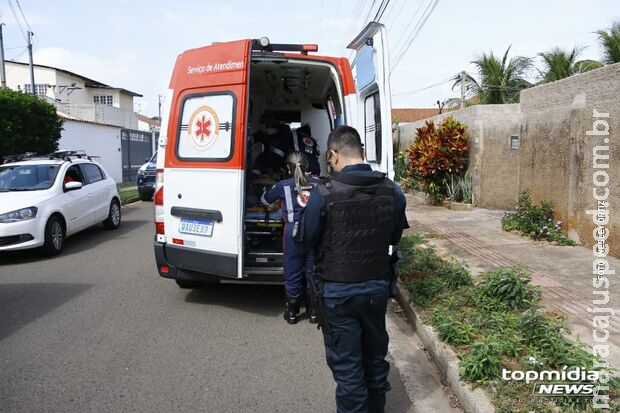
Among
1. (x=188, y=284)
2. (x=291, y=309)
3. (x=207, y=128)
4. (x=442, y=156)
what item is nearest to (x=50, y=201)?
(x=188, y=284)

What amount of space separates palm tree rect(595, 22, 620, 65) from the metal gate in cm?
2017

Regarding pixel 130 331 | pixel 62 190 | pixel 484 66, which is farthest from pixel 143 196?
pixel 484 66

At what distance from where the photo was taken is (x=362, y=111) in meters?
5.72

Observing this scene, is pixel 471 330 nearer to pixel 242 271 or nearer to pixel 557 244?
pixel 242 271

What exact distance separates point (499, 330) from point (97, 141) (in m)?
21.6

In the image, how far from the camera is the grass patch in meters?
3.35

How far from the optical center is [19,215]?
25.4ft

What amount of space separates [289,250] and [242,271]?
52 cm

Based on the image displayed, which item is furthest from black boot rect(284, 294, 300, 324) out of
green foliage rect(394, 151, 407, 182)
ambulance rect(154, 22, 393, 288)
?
green foliage rect(394, 151, 407, 182)

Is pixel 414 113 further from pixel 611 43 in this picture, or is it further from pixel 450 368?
pixel 450 368

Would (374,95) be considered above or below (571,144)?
above

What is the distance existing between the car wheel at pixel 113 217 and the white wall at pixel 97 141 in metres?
9.97

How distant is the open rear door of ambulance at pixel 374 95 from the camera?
4.64 m

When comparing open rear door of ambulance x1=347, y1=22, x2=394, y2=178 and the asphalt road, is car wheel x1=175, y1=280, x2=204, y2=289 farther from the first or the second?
open rear door of ambulance x1=347, y1=22, x2=394, y2=178
